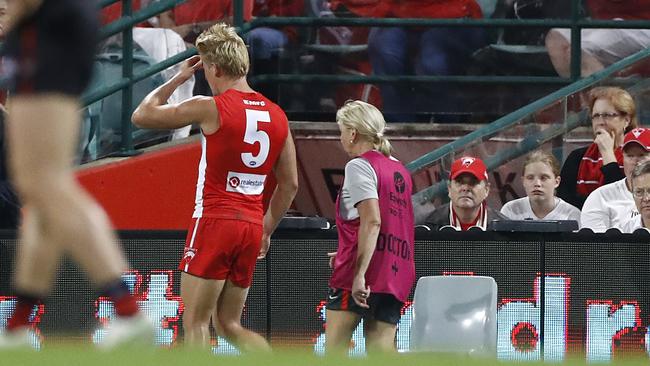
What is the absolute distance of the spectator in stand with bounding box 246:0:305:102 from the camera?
1134 centimetres

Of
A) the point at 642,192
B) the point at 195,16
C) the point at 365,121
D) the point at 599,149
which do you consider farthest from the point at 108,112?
the point at 642,192

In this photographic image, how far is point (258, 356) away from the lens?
18.4ft

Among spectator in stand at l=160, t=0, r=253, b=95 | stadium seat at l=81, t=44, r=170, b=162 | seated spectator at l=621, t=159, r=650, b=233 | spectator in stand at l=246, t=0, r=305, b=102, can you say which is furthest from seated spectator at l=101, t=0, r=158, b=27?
seated spectator at l=621, t=159, r=650, b=233

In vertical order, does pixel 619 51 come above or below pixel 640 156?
above

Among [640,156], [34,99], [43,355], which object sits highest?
[640,156]

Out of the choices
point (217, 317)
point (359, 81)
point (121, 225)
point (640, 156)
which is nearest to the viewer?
point (217, 317)

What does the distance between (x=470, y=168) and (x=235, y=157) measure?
1.99 meters

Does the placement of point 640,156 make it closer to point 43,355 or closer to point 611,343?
point 611,343

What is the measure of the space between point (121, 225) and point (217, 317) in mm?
2520

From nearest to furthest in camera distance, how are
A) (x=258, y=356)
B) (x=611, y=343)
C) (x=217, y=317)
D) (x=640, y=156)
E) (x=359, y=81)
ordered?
(x=258, y=356), (x=217, y=317), (x=611, y=343), (x=640, y=156), (x=359, y=81)

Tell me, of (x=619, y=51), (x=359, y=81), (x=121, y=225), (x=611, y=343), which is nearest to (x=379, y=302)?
(x=611, y=343)

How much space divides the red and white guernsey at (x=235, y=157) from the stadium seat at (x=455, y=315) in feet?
3.33

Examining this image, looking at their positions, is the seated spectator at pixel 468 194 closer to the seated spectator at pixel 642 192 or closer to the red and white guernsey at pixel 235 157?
the seated spectator at pixel 642 192

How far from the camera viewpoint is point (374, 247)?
782cm
